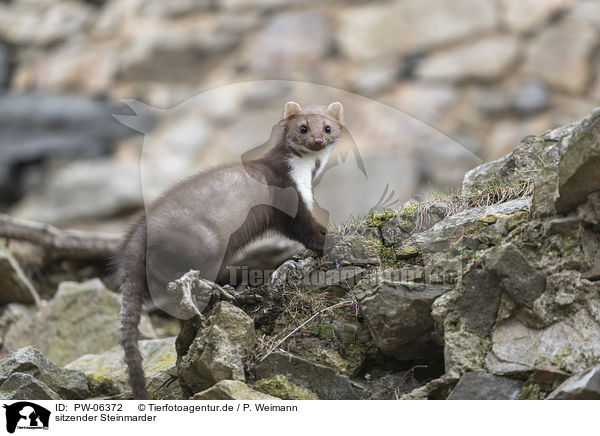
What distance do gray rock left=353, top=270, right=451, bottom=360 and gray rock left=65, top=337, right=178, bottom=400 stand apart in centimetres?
146

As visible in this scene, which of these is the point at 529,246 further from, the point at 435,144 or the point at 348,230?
the point at 435,144

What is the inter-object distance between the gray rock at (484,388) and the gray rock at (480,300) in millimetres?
284

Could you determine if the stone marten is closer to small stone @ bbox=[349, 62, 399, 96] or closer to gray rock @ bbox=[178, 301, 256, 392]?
gray rock @ bbox=[178, 301, 256, 392]

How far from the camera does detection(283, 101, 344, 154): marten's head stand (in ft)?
19.0

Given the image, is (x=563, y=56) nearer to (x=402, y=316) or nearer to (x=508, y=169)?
(x=508, y=169)

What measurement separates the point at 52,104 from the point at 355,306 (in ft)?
46.6

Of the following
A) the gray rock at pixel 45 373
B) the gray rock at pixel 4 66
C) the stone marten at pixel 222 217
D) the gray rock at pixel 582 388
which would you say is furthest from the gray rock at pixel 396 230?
the gray rock at pixel 4 66

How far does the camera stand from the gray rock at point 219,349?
4234 mm

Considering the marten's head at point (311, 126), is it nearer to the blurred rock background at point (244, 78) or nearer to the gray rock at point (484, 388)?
the gray rock at point (484, 388)

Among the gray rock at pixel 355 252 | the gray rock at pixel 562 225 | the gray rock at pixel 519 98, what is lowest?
the gray rock at pixel 355 252

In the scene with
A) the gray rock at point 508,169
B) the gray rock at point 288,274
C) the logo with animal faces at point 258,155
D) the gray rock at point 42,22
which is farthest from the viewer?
the gray rock at point 42,22

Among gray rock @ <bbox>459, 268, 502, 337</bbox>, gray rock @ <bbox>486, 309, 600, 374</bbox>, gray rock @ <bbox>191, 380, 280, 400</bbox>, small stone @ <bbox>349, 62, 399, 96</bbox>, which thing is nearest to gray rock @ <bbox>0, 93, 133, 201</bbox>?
small stone @ <bbox>349, 62, 399, 96</bbox>

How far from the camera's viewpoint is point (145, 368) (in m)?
5.56

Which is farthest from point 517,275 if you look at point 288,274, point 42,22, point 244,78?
point 42,22
